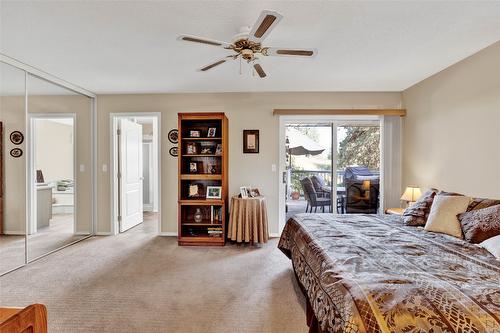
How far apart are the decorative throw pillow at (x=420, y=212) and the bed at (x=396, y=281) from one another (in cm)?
32

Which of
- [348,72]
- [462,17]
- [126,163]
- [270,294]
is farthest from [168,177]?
[462,17]

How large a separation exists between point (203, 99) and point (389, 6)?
119 inches

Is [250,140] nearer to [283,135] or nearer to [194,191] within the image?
[283,135]

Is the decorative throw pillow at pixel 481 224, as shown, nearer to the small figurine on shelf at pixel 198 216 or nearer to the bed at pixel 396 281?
the bed at pixel 396 281

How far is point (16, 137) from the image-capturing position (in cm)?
302

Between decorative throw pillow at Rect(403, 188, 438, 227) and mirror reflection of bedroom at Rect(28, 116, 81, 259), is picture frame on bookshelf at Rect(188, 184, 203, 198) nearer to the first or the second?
mirror reflection of bedroom at Rect(28, 116, 81, 259)

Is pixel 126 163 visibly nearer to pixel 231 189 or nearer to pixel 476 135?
pixel 231 189

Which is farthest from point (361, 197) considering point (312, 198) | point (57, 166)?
point (57, 166)

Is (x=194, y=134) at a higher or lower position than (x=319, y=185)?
higher

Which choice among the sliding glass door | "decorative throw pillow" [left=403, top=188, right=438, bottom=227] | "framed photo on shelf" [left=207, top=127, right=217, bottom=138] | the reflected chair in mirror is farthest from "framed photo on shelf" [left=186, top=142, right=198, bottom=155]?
"decorative throw pillow" [left=403, top=188, right=438, bottom=227]

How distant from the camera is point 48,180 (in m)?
3.48

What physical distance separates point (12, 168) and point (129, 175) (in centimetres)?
185

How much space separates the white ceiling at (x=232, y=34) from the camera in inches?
78.3

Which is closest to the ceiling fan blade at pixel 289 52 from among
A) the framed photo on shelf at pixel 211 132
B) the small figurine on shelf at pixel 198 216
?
the framed photo on shelf at pixel 211 132
